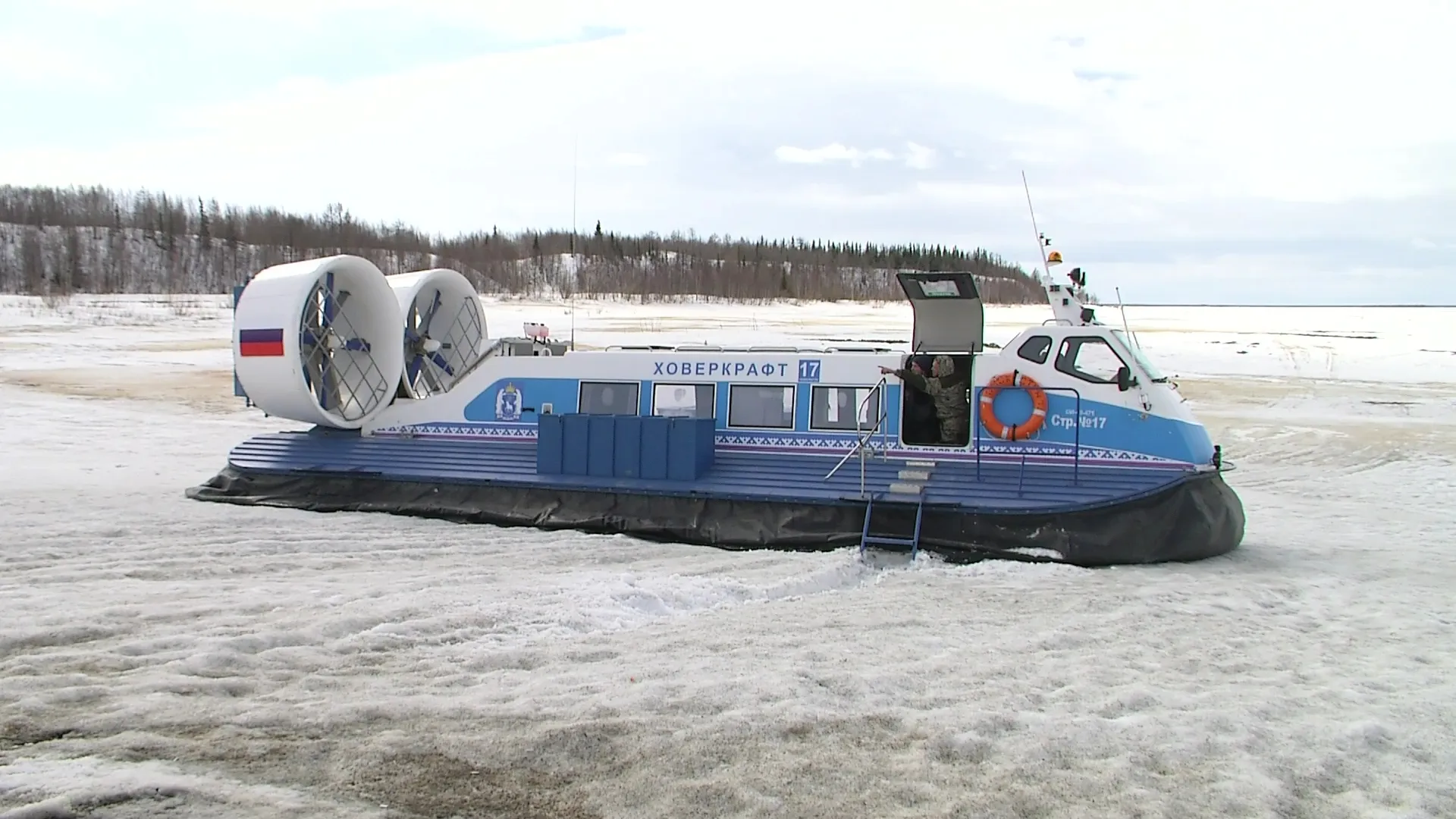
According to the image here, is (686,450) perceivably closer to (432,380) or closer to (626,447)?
(626,447)

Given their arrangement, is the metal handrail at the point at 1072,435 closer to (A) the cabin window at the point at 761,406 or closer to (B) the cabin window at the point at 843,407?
(B) the cabin window at the point at 843,407

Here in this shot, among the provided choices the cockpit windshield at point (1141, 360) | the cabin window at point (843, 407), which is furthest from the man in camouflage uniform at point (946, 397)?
the cockpit windshield at point (1141, 360)

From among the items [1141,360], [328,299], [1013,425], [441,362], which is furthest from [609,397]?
[1141,360]

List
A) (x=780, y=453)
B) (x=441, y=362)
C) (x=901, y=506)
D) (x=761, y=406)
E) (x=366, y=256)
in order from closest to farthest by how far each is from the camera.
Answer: (x=901, y=506)
(x=780, y=453)
(x=761, y=406)
(x=441, y=362)
(x=366, y=256)

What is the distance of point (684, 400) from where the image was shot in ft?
29.5

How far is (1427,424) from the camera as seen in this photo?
15148mm

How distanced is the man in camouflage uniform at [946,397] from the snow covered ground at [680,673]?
1.51 m

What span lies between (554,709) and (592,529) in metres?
4.34

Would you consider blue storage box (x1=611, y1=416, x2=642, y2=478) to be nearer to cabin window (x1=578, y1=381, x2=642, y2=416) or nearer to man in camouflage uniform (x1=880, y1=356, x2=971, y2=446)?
cabin window (x1=578, y1=381, x2=642, y2=416)

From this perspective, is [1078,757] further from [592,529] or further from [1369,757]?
[592,529]

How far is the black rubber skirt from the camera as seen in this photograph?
7.21m

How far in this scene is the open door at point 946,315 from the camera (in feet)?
28.4

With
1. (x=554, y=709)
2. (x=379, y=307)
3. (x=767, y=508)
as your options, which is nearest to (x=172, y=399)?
(x=379, y=307)

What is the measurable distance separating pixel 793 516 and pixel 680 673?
3471mm
